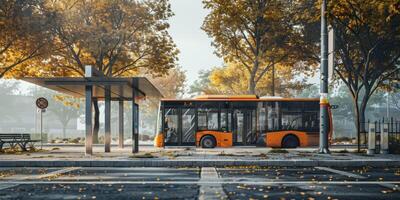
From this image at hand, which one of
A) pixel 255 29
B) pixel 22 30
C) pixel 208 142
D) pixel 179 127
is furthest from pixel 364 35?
pixel 22 30

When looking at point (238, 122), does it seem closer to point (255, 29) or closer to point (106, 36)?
point (255, 29)

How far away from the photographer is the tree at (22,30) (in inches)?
1114

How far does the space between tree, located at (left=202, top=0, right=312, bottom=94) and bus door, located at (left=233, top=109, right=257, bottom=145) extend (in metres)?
8.30

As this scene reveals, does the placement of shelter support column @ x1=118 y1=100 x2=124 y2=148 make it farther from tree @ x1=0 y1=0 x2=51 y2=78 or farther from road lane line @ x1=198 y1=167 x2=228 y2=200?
road lane line @ x1=198 y1=167 x2=228 y2=200

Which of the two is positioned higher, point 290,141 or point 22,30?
point 22,30

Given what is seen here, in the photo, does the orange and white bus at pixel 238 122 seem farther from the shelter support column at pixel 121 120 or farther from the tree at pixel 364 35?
the tree at pixel 364 35

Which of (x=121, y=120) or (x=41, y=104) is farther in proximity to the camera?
(x=121, y=120)

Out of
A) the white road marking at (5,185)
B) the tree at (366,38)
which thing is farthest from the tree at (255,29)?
the white road marking at (5,185)

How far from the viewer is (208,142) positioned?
86.8ft

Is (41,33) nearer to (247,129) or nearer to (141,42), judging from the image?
(141,42)

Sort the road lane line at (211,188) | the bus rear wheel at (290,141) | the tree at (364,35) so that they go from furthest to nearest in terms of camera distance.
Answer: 1. the bus rear wheel at (290,141)
2. the tree at (364,35)
3. the road lane line at (211,188)

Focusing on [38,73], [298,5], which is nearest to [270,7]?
[298,5]

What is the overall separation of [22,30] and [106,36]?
5.96 m

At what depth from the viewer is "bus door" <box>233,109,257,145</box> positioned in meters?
26.5
